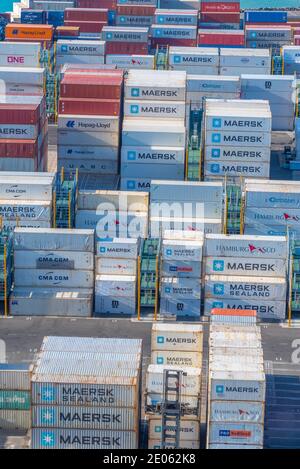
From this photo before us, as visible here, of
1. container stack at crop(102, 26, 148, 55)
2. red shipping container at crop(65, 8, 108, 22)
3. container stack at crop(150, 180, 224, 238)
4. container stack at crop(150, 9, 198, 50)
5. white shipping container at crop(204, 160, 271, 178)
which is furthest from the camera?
red shipping container at crop(65, 8, 108, 22)

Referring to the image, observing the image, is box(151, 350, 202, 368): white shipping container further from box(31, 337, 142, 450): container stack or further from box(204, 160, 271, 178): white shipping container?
box(204, 160, 271, 178): white shipping container

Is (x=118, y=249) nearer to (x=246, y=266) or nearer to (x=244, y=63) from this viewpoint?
(x=246, y=266)

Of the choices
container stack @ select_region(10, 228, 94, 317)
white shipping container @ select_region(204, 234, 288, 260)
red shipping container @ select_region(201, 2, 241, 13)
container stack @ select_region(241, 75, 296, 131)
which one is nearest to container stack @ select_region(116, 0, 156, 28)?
red shipping container @ select_region(201, 2, 241, 13)

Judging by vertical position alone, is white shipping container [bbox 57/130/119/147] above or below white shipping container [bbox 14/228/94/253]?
above

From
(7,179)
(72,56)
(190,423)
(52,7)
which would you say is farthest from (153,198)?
(52,7)

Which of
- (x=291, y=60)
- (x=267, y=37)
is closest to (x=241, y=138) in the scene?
(x=291, y=60)

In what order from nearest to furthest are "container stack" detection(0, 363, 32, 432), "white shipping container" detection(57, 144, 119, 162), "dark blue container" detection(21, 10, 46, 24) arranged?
"container stack" detection(0, 363, 32, 432) < "white shipping container" detection(57, 144, 119, 162) < "dark blue container" detection(21, 10, 46, 24)
